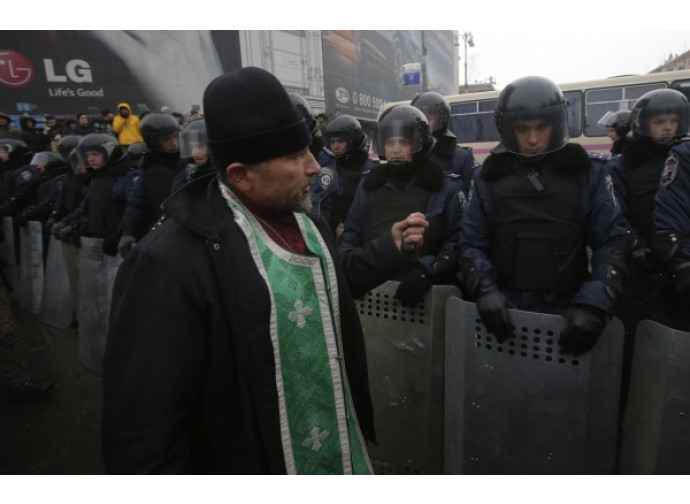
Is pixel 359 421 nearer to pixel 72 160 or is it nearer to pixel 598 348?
pixel 598 348

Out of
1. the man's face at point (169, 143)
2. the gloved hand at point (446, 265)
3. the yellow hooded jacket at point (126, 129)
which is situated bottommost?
the gloved hand at point (446, 265)

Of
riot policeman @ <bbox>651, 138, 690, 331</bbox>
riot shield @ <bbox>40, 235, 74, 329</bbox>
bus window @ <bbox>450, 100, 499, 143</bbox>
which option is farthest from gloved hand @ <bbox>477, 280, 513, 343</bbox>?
bus window @ <bbox>450, 100, 499, 143</bbox>

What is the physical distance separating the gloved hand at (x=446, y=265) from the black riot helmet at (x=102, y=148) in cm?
383

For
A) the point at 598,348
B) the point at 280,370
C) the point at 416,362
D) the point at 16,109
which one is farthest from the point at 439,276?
the point at 16,109

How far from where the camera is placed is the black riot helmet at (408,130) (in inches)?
115

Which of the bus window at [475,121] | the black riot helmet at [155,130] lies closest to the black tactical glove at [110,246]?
the black riot helmet at [155,130]

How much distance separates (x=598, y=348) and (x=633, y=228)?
1.90m

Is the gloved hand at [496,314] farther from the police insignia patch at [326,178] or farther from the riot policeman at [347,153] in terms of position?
the riot policeman at [347,153]

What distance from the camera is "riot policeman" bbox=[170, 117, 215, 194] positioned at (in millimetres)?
3705

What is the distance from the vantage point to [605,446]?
6.10 ft

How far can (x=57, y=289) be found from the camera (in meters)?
5.09

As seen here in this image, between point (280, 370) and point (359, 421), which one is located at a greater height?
point (280, 370)

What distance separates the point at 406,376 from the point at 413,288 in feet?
1.57

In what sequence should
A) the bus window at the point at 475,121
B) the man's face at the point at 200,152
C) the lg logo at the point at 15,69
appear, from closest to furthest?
the man's face at the point at 200,152, the bus window at the point at 475,121, the lg logo at the point at 15,69
